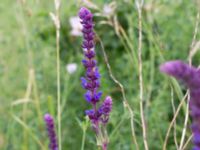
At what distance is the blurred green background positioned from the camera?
93.7 inches

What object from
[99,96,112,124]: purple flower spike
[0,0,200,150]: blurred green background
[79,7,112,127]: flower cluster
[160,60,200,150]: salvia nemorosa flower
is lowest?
[160,60,200,150]: salvia nemorosa flower

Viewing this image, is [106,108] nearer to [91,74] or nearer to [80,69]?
[91,74]

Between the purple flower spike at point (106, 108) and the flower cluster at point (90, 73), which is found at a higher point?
the flower cluster at point (90, 73)

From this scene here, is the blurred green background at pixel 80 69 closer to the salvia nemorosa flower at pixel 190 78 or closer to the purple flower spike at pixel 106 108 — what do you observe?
the purple flower spike at pixel 106 108

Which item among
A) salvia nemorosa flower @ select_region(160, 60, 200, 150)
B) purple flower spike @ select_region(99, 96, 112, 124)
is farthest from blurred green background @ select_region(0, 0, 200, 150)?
salvia nemorosa flower @ select_region(160, 60, 200, 150)

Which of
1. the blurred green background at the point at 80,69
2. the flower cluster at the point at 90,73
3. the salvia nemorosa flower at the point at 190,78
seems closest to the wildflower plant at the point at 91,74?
the flower cluster at the point at 90,73

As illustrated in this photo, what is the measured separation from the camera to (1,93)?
2.92 m

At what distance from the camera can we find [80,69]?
2832mm

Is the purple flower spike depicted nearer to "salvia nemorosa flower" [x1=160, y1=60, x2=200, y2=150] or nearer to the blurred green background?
"salvia nemorosa flower" [x1=160, y1=60, x2=200, y2=150]

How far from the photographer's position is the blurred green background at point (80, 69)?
2379 mm

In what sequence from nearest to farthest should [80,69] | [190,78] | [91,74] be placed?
[190,78], [91,74], [80,69]

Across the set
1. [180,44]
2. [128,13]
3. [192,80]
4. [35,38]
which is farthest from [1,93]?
[192,80]

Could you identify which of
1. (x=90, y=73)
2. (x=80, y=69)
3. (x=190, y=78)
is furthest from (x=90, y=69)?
(x=80, y=69)

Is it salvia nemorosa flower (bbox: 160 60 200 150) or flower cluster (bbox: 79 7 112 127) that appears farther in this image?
flower cluster (bbox: 79 7 112 127)
